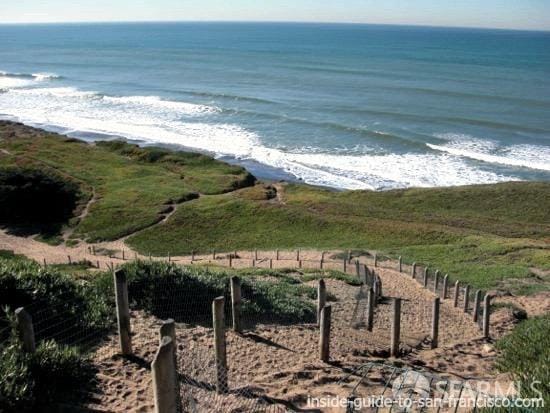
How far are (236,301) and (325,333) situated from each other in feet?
6.65

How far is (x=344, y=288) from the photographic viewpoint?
68.7 feet

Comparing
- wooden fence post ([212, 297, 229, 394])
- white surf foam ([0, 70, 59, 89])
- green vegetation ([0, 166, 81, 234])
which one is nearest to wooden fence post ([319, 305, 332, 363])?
wooden fence post ([212, 297, 229, 394])

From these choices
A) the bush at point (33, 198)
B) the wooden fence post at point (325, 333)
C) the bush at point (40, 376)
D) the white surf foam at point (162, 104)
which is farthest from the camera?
the white surf foam at point (162, 104)

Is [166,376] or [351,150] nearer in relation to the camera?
[166,376]

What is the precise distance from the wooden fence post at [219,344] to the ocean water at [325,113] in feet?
146

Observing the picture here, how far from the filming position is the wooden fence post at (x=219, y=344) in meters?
9.37

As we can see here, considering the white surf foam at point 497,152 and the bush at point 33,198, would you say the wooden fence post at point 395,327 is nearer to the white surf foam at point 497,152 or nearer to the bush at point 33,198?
the bush at point 33,198

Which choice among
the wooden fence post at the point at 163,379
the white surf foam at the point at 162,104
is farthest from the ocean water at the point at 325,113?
the wooden fence post at the point at 163,379

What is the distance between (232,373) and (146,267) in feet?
17.1

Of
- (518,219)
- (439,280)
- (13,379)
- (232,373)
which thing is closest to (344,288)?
(439,280)

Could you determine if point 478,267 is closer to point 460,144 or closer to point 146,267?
point 146,267

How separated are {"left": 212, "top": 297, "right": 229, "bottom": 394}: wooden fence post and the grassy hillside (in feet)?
54.5

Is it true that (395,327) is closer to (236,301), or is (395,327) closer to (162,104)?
(236,301)

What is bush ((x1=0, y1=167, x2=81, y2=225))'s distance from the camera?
41287 millimetres
